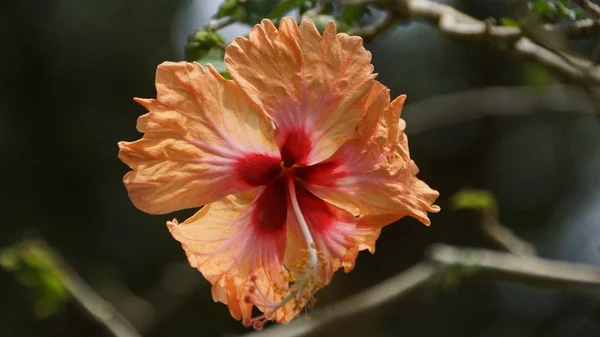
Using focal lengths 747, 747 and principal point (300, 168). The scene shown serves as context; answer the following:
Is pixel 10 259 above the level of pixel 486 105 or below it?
above

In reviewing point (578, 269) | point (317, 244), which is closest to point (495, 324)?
point (578, 269)

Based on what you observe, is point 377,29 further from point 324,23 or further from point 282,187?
point 282,187

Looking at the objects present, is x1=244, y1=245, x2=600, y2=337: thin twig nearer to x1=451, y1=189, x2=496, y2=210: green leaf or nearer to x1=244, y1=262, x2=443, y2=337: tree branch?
x1=244, y1=262, x2=443, y2=337: tree branch

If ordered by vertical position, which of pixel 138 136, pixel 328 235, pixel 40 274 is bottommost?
pixel 138 136

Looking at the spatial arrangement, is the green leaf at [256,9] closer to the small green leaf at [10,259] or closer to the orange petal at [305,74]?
the orange petal at [305,74]

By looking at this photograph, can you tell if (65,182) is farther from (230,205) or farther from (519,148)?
(230,205)

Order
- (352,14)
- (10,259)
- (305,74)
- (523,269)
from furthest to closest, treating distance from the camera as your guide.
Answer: (10,259), (523,269), (352,14), (305,74)

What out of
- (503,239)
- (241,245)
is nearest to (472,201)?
(503,239)
